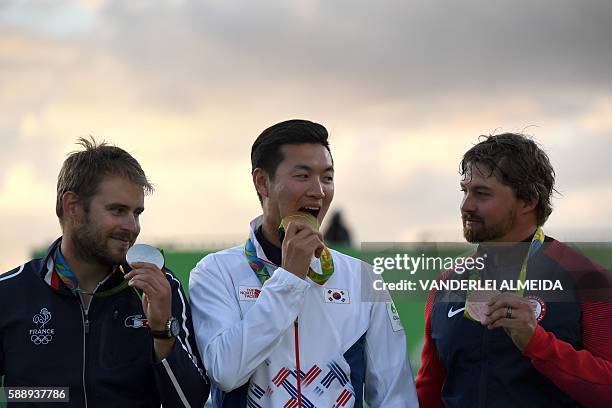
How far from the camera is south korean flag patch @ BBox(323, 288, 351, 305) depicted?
5.74 meters

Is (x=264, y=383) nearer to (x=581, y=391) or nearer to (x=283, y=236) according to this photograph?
(x=283, y=236)

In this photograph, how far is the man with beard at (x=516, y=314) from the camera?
17.3ft

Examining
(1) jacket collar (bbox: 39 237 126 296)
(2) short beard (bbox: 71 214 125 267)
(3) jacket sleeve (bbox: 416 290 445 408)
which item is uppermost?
(2) short beard (bbox: 71 214 125 267)

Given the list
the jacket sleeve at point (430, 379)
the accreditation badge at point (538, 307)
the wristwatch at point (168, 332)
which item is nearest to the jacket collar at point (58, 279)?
the wristwatch at point (168, 332)

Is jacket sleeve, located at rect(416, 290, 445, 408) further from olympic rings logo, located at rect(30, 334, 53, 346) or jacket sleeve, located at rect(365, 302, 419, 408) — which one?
olympic rings logo, located at rect(30, 334, 53, 346)

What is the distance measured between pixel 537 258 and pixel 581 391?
79 centimetres

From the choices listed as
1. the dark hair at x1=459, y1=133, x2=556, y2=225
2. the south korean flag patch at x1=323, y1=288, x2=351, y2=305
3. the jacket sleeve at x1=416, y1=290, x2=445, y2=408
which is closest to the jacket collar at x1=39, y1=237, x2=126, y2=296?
the south korean flag patch at x1=323, y1=288, x2=351, y2=305

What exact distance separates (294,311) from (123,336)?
100cm

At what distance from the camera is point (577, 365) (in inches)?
207

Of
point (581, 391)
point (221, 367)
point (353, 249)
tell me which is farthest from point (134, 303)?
point (353, 249)

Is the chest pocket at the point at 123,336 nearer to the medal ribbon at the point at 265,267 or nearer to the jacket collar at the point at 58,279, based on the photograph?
the jacket collar at the point at 58,279

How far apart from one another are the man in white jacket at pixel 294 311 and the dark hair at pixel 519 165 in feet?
3.00

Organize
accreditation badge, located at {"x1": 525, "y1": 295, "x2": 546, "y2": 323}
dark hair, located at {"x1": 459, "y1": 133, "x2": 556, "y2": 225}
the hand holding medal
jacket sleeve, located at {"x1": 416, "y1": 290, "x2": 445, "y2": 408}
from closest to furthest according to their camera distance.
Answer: the hand holding medal
accreditation badge, located at {"x1": 525, "y1": 295, "x2": 546, "y2": 323}
dark hair, located at {"x1": 459, "y1": 133, "x2": 556, "y2": 225}
jacket sleeve, located at {"x1": 416, "y1": 290, "x2": 445, "y2": 408}

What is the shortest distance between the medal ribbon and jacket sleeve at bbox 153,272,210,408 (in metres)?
0.51
